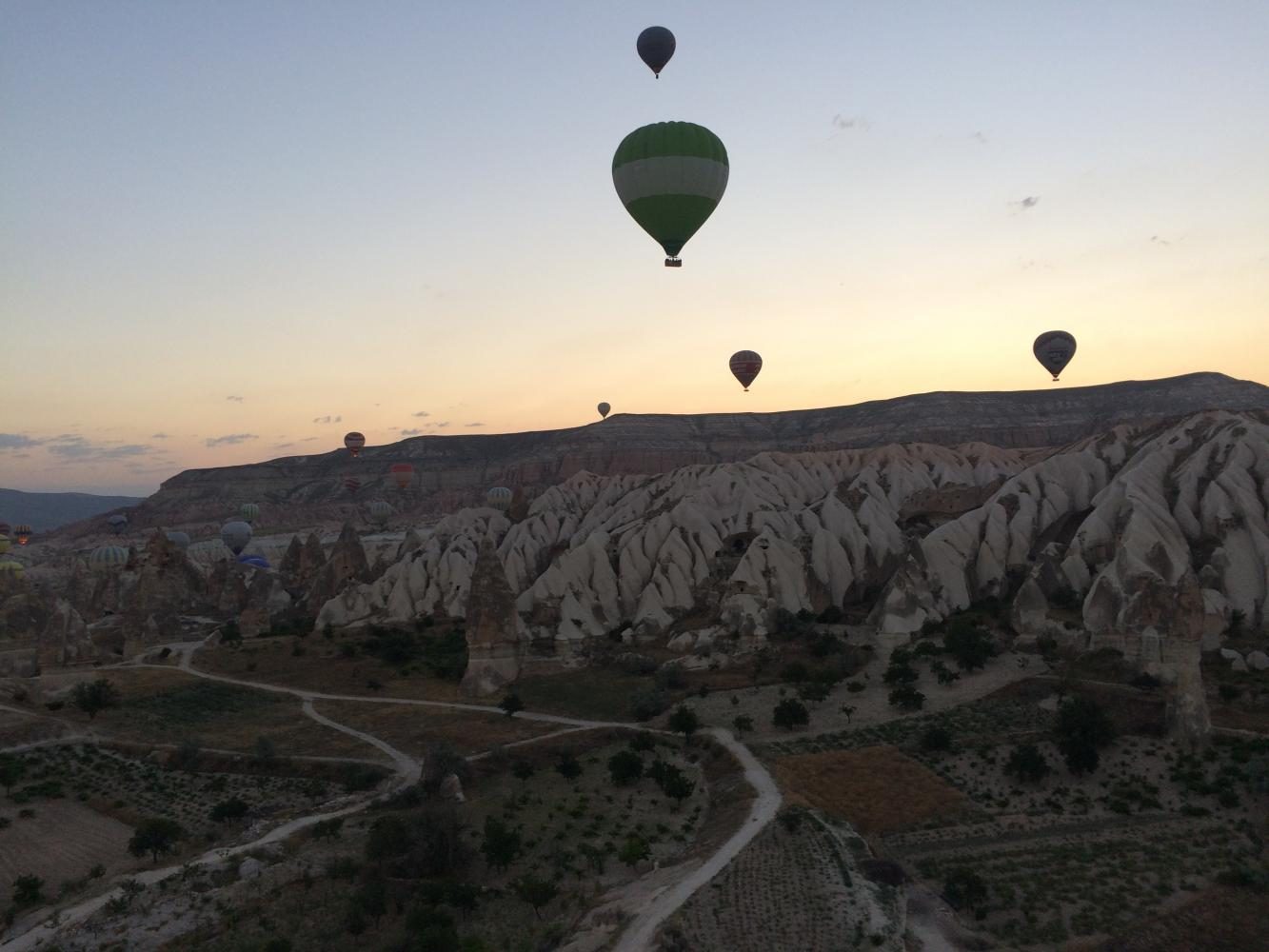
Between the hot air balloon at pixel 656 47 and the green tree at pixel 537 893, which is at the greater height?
the hot air balloon at pixel 656 47

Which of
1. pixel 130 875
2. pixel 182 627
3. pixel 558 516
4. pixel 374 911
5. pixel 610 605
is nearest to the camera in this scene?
pixel 374 911

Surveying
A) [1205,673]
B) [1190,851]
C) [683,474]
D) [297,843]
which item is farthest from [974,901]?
[683,474]

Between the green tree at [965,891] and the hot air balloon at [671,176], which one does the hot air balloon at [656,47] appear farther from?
the green tree at [965,891]

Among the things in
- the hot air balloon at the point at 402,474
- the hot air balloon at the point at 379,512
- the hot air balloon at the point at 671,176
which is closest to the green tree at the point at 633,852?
the hot air balloon at the point at 671,176

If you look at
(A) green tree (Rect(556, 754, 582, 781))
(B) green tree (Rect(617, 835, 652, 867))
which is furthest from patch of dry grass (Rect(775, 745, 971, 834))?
(A) green tree (Rect(556, 754, 582, 781))

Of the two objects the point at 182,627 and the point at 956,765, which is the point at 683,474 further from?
the point at 956,765
